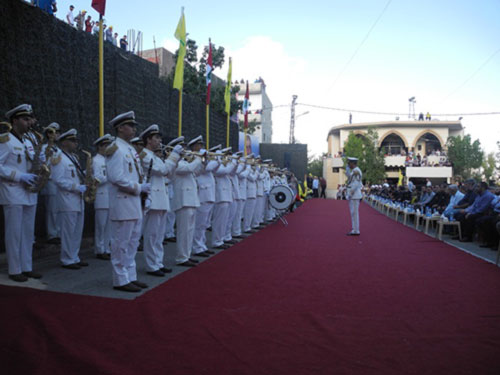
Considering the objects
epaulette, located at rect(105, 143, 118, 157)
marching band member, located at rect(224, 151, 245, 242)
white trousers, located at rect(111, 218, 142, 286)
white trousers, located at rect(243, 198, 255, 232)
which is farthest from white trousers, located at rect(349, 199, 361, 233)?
epaulette, located at rect(105, 143, 118, 157)

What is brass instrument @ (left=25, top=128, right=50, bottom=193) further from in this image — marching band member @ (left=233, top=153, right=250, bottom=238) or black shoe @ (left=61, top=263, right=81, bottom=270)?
marching band member @ (left=233, top=153, right=250, bottom=238)

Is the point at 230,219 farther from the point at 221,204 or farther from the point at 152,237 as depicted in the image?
the point at 152,237

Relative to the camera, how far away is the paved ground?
4812mm

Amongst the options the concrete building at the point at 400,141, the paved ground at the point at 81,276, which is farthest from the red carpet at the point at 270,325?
the concrete building at the point at 400,141

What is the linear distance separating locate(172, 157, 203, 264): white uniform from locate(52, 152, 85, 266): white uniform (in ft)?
4.47

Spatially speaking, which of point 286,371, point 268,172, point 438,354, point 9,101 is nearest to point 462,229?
point 268,172

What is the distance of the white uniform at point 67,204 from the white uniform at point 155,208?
111 centimetres

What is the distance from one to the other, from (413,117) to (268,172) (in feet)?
146

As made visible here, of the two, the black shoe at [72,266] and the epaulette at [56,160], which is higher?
the epaulette at [56,160]

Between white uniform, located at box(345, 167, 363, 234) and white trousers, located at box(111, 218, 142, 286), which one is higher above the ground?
white uniform, located at box(345, 167, 363, 234)

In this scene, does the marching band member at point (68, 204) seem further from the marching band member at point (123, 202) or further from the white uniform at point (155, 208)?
the marching band member at point (123, 202)

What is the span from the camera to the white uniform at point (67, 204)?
6012mm

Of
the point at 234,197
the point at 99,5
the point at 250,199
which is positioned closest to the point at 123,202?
the point at 99,5

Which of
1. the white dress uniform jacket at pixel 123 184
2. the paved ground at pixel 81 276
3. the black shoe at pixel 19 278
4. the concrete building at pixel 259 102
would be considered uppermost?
the concrete building at pixel 259 102
